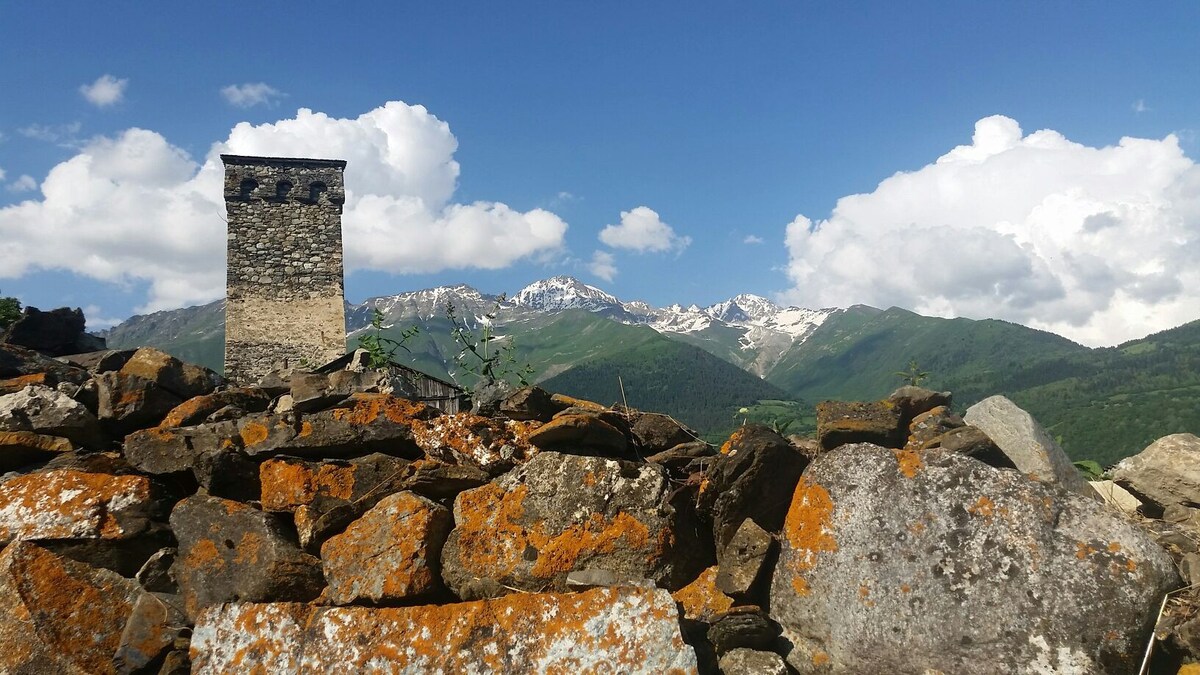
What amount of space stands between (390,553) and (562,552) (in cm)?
101

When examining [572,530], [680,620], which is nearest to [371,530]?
[572,530]

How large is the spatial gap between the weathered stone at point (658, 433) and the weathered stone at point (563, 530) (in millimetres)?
783

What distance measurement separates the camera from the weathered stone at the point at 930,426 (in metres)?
5.29

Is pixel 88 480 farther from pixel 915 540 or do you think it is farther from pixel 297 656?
pixel 915 540

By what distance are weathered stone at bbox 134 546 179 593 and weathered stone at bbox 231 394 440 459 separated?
33.1 inches

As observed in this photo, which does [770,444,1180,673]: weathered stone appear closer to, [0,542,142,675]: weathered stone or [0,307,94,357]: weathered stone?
[0,542,142,675]: weathered stone

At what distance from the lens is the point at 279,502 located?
4.69 m

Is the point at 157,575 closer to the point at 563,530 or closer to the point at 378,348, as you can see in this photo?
the point at 563,530

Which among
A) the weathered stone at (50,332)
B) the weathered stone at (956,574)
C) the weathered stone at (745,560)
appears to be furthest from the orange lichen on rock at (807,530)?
the weathered stone at (50,332)

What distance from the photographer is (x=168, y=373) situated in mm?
6344

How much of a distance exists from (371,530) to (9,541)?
2.32 m

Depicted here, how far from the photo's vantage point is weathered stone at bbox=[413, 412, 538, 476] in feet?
16.8

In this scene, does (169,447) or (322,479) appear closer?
(322,479)

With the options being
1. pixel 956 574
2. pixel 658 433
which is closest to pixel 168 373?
pixel 658 433
